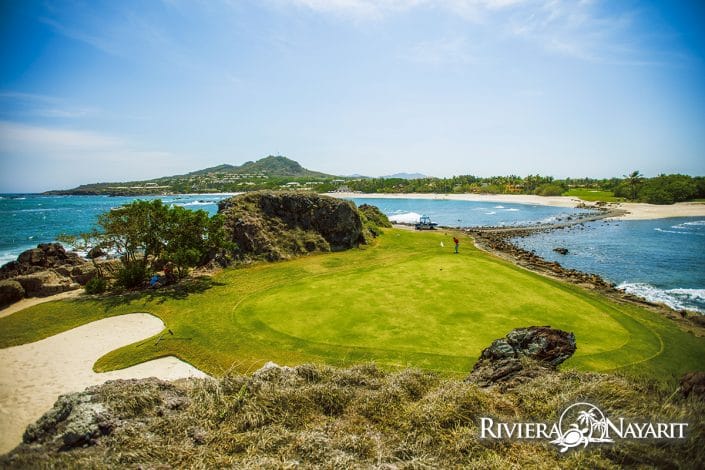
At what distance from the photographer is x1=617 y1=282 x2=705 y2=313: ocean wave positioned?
24.1 meters

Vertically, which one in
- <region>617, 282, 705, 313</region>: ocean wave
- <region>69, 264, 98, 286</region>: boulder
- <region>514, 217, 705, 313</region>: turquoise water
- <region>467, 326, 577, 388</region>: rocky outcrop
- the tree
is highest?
the tree

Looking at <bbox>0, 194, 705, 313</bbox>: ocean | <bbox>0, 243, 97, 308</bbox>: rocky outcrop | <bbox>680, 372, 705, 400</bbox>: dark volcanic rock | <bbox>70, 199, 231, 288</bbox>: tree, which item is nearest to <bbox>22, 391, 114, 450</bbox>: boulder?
<bbox>680, 372, 705, 400</bbox>: dark volcanic rock

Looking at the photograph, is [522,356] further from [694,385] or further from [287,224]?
[287,224]

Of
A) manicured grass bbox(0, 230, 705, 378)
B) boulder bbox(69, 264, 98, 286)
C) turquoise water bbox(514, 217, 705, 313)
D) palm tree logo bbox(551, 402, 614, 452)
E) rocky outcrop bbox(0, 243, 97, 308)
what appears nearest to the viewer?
palm tree logo bbox(551, 402, 614, 452)

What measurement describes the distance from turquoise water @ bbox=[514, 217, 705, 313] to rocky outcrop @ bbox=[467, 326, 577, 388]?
22588 mm

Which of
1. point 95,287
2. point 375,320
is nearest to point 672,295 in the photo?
point 375,320

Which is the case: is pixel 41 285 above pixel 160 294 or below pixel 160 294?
above

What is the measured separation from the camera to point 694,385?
6484mm

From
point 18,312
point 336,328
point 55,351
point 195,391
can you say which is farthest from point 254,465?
point 18,312

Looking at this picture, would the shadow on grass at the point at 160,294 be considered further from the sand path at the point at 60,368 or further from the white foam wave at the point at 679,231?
the white foam wave at the point at 679,231

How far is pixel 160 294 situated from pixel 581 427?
925 inches

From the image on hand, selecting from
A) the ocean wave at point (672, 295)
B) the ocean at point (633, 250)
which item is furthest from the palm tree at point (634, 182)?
the ocean wave at point (672, 295)

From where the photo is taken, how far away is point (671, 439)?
5.33 metres

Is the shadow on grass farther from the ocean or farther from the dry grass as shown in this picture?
the ocean
